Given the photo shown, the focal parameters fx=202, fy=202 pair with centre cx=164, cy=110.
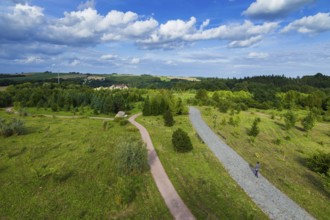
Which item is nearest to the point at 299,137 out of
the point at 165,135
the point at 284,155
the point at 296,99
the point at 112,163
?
the point at 284,155

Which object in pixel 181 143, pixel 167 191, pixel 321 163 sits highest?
pixel 181 143

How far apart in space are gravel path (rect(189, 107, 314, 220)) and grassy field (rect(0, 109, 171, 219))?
6302 mm

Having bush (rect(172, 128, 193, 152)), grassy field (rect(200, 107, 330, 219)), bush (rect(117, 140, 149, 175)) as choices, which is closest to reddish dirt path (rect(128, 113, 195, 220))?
bush (rect(117, 140, 149, 175))

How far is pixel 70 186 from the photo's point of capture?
48.3ft

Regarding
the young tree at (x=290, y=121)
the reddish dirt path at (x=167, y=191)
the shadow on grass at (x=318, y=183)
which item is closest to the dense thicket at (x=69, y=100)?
the reddish dirt path at (x=167, y=191)

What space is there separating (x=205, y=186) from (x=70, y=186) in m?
9.77

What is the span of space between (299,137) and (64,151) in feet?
115

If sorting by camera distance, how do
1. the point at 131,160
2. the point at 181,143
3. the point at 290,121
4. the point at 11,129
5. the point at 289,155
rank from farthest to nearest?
the point at 290,121
the point at 11,129
the point at 289,155
the point at 181,143
the point at 131,160

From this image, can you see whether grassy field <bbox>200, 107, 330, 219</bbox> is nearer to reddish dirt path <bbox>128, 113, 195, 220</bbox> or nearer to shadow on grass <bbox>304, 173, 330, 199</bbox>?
shadow on grass <bbox>304, 173, 330, 199</bbox>

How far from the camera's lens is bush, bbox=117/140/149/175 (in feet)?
53.7

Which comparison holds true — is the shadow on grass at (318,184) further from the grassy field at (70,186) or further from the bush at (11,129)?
the bush at (11,129)

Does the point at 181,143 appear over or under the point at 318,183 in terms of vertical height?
over

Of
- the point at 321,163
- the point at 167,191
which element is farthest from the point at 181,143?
the point at 321,163

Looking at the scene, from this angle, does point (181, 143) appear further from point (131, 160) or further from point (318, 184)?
point (318, 184)
